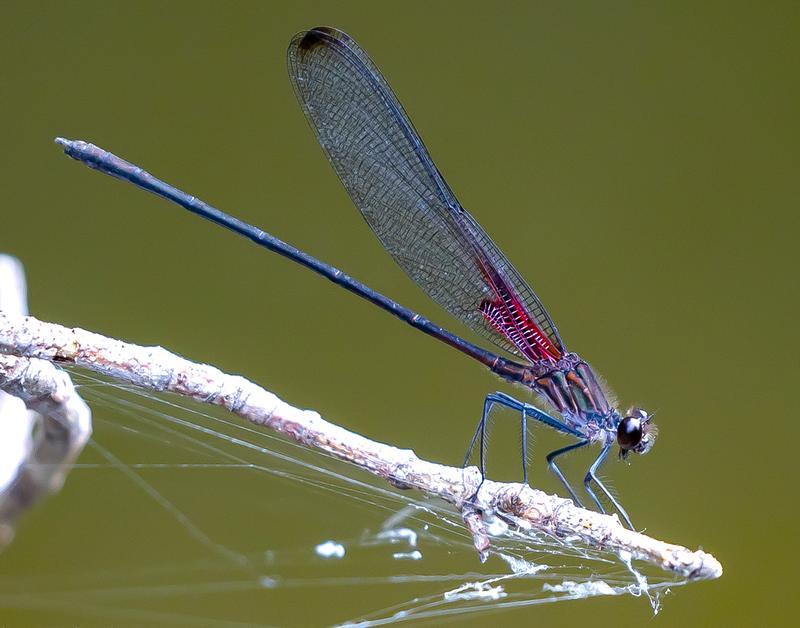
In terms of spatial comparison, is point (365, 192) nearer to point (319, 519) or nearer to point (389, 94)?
point (389, 94)

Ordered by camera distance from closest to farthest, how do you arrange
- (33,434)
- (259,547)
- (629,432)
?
(33,434), (629,432), (259,547)

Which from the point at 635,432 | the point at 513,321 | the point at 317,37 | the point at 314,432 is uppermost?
the point at 317,37

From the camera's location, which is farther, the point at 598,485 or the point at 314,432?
the point at 598,485

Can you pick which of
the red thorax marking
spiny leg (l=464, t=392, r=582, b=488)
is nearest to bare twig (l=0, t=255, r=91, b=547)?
spiny leg (l=464, t=392, r=582, b=488)

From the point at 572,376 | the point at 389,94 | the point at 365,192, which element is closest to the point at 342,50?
the point at 389,94

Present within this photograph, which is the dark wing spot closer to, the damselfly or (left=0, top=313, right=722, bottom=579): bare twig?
the damselfly

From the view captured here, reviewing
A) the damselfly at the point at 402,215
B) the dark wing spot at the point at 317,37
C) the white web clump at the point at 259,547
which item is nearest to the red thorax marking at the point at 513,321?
the damselfly at the point at 402,215

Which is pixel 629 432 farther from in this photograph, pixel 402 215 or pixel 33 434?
pixel 33 434

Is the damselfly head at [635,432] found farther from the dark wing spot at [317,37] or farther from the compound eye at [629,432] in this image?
the dark wing spot at [317,37]

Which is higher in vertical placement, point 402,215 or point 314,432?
point 402,215

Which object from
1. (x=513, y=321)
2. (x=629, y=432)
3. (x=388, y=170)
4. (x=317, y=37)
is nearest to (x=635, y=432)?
(x=629, y=432)
